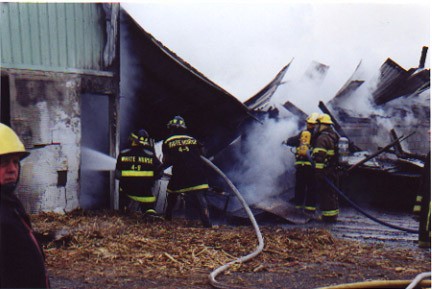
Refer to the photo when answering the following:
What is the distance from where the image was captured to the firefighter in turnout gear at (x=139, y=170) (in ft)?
26.6

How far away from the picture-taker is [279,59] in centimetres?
1483

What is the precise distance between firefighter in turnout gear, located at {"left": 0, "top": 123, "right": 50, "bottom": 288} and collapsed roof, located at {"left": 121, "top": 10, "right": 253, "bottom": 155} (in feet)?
19.6

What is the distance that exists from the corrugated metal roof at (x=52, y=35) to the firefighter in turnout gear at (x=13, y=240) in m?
5.28

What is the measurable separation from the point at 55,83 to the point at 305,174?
15.4ft

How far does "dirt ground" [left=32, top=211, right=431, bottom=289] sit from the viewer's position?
16.8 ft

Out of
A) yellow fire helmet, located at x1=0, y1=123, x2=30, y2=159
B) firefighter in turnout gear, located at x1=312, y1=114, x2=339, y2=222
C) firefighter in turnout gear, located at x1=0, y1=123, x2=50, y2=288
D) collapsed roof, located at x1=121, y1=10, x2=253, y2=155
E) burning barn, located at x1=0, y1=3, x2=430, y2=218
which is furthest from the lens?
firefighter in turnout gear, located at x1=312, y1=114, x2=339, y2=222

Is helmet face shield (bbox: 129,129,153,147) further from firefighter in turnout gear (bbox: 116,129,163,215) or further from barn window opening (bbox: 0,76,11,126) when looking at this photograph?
barn window opening (bbox: 0,76,11,126)

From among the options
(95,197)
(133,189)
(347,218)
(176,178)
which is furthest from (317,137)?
(95,197)

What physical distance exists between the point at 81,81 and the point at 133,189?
188 cm

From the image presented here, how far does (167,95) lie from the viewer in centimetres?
963

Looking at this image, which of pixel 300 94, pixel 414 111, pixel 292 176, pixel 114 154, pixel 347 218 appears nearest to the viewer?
pixel 114 154

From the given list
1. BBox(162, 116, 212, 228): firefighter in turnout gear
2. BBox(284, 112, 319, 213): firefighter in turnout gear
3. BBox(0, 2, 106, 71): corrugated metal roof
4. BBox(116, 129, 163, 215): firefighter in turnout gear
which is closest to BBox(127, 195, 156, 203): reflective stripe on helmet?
BBox(116, 129, 163, 215): firefighter in turnout gear

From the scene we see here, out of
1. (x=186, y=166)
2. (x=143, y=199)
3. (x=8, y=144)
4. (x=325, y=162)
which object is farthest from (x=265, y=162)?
(x=8, y=144)

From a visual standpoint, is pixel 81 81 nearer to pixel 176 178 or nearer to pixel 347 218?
pixel 176 178
